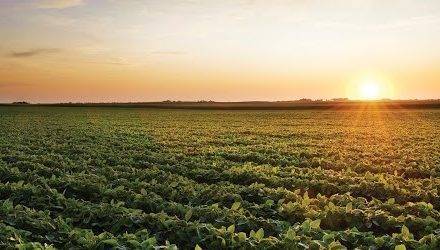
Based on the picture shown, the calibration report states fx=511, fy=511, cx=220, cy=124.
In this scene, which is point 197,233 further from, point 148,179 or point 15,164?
point 15,164

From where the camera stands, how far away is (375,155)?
19.4 m

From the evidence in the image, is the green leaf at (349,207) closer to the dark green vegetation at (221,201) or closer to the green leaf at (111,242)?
the dark green vegetation at (221,201)

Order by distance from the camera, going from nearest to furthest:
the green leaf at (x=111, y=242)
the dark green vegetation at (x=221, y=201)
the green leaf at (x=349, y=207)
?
1. the green leaf at (x=111, y=242)
2. the dark green vegetation at (x=221, y=201)
3. the green leaf at (x=349, y=207)

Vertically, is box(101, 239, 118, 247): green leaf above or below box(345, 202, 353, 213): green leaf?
above

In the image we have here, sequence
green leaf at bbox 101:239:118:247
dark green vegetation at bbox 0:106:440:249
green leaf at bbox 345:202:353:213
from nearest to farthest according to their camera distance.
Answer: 1. green leaf at bbox 101:239:118:247
2. dark green vegetation at bbox 0:106:440:249
3. green leaf at bbox 345:202:353:213

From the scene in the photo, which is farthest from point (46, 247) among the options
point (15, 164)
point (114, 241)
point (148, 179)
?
point (15, 164)

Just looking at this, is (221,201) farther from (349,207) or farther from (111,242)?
(111,242)

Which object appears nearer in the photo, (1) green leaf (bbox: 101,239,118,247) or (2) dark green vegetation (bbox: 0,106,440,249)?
(1) green leaf (bbox: 101,239,118,247)

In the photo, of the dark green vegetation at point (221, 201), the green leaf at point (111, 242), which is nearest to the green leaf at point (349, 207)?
the dark green vegetation at point (221, 201)

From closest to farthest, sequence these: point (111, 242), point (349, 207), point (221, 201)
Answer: point (111, 242) → point (349, 207) → point (221, 201)

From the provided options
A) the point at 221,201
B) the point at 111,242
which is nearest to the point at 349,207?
the point at 221,201

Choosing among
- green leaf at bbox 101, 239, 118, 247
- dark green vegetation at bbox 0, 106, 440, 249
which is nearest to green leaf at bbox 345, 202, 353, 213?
dark green vegetation at bbox 0, 106, 440, 249

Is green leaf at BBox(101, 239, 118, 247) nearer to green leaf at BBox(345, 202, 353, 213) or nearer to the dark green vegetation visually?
the dark green vegetation

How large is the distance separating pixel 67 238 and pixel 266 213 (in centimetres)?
362
